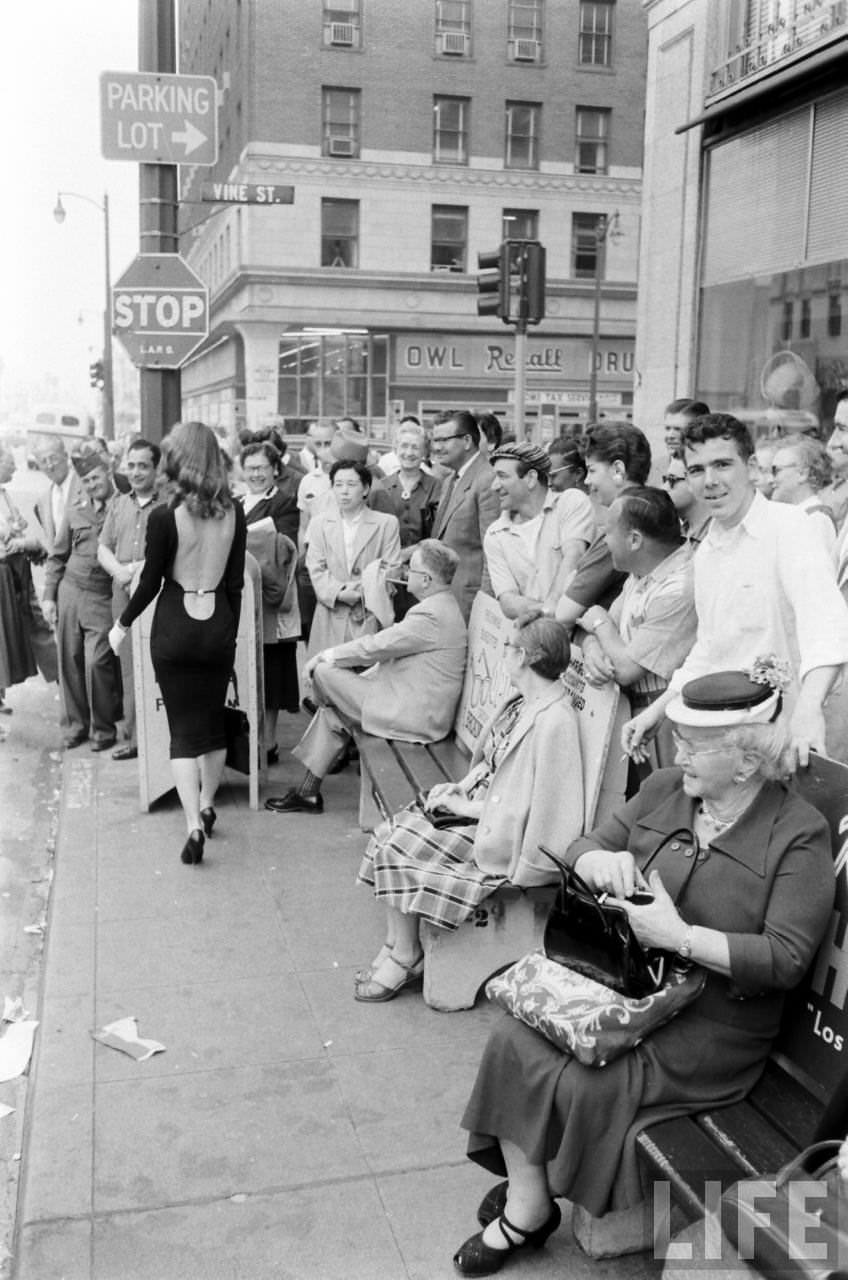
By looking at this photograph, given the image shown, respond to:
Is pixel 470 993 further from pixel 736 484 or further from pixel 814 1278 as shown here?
pixel 814 1278

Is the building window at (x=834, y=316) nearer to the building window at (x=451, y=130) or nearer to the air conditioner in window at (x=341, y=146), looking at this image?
the air conditioner in window at (x=341, y=146)

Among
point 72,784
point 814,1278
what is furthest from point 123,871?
point 814,1278

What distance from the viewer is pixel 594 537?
20.6ft

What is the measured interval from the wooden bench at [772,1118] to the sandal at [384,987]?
5.37ft

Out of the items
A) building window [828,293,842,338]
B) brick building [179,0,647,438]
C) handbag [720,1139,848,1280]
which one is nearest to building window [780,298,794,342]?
building window [828,293,842,338]

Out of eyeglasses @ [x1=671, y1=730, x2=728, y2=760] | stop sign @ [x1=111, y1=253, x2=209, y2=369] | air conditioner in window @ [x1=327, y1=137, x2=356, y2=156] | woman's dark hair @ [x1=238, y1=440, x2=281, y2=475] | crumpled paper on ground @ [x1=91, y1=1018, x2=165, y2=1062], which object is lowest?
crumpled paper on ground @ [x1=91, y1=1018, x2=165, y2=1062]

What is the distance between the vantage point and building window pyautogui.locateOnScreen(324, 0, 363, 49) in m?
33.1

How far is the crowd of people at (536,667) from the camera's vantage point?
118 inches

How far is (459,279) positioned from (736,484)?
35889 millimetres

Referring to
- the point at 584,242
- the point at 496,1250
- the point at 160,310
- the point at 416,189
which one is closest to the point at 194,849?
the point at 496,1250

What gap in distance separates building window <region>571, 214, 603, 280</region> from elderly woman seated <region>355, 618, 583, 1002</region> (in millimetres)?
36418

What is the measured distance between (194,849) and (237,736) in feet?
3.68

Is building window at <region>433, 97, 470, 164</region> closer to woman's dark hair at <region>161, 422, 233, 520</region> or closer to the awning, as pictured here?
the awning

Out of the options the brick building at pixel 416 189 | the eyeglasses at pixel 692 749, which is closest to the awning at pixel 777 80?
the eyeglasses at pixel 692 749
